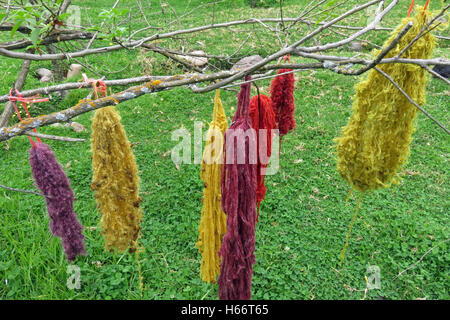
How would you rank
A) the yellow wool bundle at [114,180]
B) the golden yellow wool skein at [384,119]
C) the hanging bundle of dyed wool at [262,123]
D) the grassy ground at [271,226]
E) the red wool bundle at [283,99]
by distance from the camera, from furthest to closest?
the red wool bundle at [283,99] → the grassy ground at [271,226] → the hanging bundle of dyed wool at [262,123] → the yellow wool bundle at [114,180] → the golden yellow wool skein at [384,119]

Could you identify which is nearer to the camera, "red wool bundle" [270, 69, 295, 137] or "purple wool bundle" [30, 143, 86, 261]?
"purple wool bundle" [30, 143, 86, 261]

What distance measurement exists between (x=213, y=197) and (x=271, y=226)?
161cm

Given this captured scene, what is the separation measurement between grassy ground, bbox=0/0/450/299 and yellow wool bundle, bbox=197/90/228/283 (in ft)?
2.22

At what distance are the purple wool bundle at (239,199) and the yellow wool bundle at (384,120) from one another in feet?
2.50

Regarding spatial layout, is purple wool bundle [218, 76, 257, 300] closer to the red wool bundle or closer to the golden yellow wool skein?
the golden yellow wool skein

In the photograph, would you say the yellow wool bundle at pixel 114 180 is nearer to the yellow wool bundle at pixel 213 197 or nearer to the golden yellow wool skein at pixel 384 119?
the yellow wool bundle at pixel 213 197

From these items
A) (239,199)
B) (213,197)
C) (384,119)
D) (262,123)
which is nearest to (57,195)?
(213,197)

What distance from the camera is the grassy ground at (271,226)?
107 inches

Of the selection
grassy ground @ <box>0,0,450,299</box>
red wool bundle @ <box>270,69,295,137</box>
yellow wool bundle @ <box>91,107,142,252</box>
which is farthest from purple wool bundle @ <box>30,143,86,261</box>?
red wool bundle @ <box>270,69,295,137</box>

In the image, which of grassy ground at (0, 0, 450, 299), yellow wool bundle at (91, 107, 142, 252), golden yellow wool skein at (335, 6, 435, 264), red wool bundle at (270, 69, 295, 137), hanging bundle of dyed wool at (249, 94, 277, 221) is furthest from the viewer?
red wool bundle at (270, 69, 295, 137)

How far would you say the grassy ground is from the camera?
2.73 m

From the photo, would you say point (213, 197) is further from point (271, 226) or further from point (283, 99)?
point (283, 99)

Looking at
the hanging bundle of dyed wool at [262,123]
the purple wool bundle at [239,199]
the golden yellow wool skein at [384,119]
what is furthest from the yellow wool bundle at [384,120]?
the purple wool bundle at [239,199]

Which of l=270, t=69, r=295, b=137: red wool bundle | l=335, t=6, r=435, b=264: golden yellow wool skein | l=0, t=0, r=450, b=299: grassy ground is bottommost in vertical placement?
l=0, t=0, r=450, b=299: grassy ground
